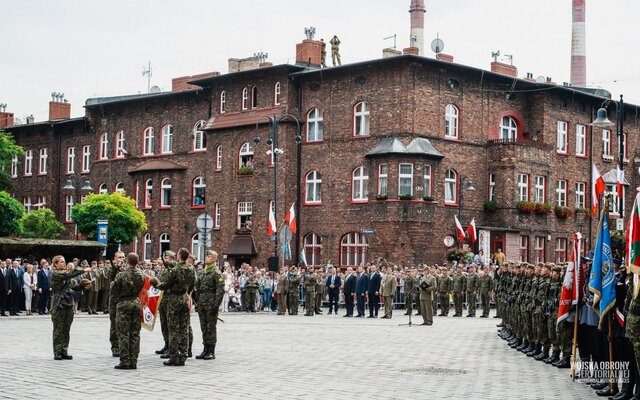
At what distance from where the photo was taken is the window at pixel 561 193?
177 ft

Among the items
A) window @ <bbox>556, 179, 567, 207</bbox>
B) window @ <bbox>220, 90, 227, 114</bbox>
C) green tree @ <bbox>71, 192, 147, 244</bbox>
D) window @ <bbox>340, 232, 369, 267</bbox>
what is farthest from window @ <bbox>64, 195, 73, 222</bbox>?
window @ <bbox>556, 179, 567, 207</bbox>

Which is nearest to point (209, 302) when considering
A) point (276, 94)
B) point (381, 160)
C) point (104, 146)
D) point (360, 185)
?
point (381, 160)

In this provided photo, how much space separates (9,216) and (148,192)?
815 cm

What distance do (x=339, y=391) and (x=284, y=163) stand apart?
124ft

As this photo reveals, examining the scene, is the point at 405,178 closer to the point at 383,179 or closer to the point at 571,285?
the point at 383,179

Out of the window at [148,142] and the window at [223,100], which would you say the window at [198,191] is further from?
the window at [148,142]

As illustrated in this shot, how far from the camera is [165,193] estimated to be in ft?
192

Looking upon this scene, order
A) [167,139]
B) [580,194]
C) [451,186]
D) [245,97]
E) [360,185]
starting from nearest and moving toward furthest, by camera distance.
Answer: [360,185] < [451,186] < [245,97] < [580,194] < [167,139]

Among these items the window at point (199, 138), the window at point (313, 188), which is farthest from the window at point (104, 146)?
the window at point (313, 188)

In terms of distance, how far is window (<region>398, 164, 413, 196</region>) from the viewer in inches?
1857

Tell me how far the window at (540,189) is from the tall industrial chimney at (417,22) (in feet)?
46.8

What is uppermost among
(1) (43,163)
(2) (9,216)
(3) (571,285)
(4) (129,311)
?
(1) (43,163)

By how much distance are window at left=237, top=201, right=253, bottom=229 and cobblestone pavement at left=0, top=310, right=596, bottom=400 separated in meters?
26.7

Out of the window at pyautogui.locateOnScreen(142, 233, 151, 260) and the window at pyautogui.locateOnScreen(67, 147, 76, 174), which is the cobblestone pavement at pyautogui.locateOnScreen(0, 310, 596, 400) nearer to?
the window at pyautogui.locateOnScreen(142, 233, 151, 260)
